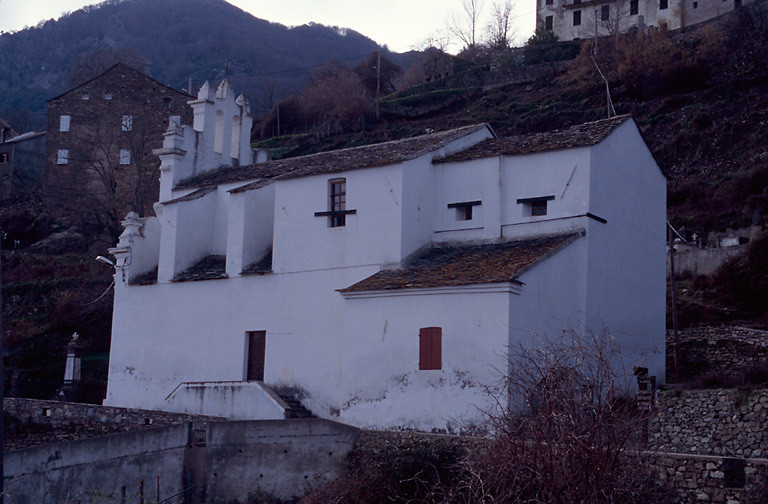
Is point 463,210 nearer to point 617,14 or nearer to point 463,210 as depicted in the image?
point 463,210

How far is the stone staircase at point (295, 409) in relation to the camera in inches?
1000

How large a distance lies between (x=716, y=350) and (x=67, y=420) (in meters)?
21.7

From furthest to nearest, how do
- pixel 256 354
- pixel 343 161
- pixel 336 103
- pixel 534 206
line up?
pixel 336 103, pixel 343 161, pixel 256 354, pixel 534 206

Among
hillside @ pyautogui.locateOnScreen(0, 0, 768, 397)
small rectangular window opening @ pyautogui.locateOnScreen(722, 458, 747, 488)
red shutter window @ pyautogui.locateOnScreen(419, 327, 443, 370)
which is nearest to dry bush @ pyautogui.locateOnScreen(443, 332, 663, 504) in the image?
small rectangular window opening @ pyautogui.locateOnScreen(722, 458, 747, 488)

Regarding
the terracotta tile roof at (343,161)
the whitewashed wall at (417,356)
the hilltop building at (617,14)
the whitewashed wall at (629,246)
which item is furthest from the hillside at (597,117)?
the whitewashed wall at (417,356)

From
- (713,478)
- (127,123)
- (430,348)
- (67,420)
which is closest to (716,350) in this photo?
(430,348)

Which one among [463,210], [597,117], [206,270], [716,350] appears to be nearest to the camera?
[463,210]

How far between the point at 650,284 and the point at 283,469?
1226cm

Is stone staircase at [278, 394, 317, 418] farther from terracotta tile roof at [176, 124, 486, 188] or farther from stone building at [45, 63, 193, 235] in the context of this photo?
stone building at [45, 63, 193, 235]

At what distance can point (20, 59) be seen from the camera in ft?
411

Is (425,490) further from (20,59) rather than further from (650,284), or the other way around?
(20,59)

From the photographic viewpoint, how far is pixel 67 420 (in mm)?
28781

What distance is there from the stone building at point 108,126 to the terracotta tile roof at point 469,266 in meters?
33.7

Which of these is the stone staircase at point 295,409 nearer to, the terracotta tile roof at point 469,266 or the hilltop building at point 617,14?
the terracotta tile roof at point 469,266
